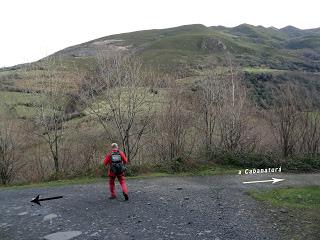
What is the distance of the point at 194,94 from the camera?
76.0 feet

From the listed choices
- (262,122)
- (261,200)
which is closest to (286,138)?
(262,122)

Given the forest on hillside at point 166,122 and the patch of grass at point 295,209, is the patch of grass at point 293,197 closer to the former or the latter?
the patch of grass at point 295,209

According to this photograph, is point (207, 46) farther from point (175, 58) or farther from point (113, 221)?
point (113, 221)

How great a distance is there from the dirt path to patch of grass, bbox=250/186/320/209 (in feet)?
2.07

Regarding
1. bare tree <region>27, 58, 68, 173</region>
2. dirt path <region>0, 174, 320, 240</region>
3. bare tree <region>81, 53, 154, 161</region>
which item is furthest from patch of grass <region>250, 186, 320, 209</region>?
bare tree <region>27, 58, 68, 173</region>

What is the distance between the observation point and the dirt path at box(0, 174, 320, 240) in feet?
31.9

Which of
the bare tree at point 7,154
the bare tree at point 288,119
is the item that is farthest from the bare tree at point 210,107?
the bare tree at point 7,154

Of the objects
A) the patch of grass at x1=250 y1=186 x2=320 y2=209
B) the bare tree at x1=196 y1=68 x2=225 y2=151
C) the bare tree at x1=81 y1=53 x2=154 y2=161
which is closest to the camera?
the patch of grass at x1=250 y1=186 x2=320 y2=209

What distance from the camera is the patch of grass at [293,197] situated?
12243 mm

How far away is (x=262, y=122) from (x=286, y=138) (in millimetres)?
2621

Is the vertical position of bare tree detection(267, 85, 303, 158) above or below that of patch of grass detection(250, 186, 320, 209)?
above

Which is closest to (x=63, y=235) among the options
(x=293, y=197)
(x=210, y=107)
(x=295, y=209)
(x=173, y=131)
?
(x=295, y=209)

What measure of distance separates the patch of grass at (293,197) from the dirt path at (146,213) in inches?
24.8

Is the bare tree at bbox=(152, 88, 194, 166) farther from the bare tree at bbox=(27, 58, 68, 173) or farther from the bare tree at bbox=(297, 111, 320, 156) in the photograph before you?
the bare tree at bbox=(297, 111, 320, 156)
